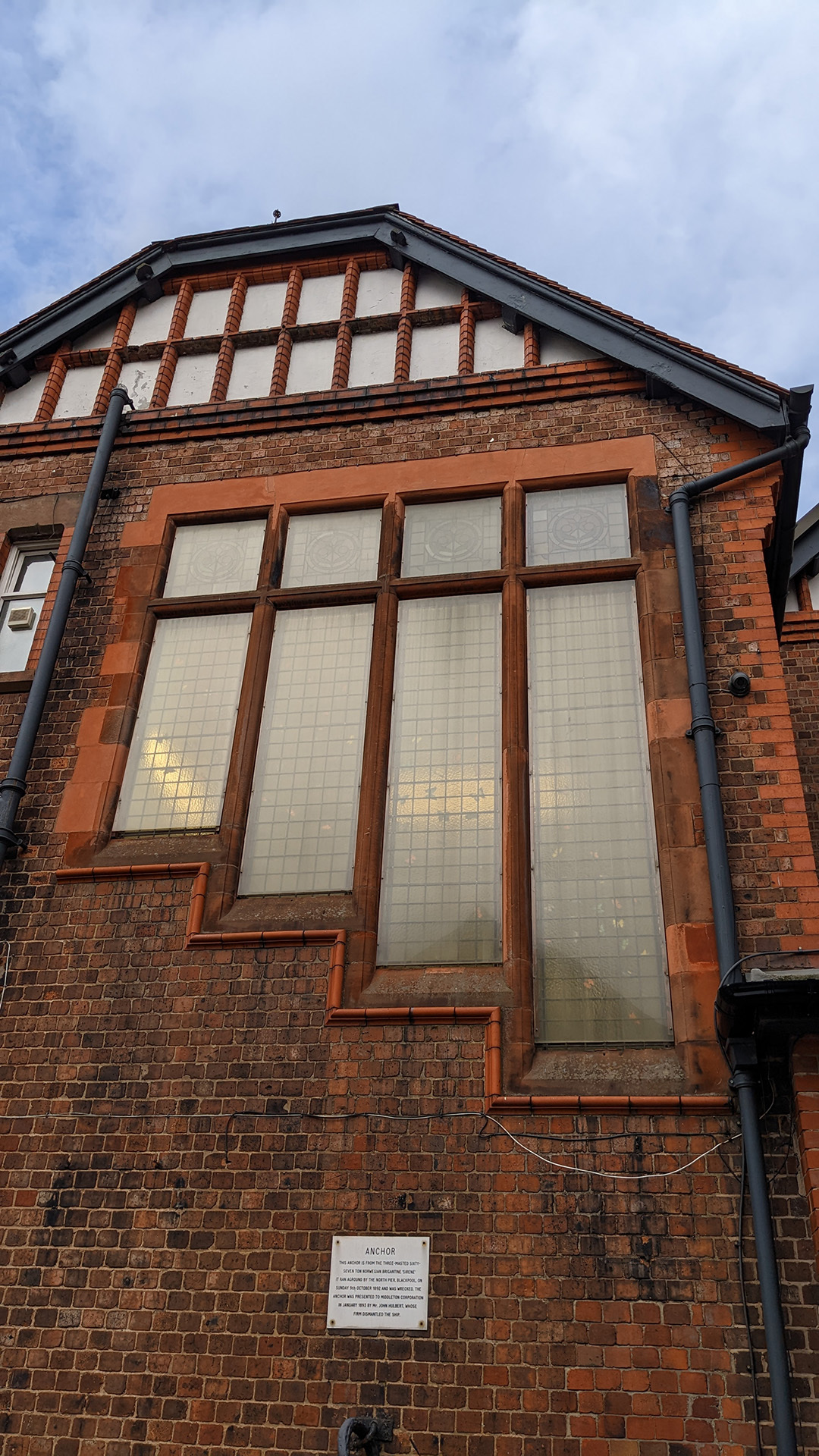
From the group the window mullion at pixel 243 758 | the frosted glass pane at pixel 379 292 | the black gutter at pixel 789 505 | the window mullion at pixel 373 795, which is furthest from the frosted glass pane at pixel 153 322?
the black gutter at pixel 789 505

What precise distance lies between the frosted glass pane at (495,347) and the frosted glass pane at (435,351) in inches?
7.9

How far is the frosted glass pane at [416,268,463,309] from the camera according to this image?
10.3 meters

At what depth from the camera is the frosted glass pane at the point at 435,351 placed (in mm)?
9875

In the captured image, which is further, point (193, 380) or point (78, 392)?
point (78, 392)

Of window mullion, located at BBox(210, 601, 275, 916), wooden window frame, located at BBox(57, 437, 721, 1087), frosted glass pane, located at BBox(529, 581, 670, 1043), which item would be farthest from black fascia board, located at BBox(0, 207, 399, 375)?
frosted glass pane, located at BBox(529, 581, 670, 1043)

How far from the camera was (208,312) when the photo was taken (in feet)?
36.2

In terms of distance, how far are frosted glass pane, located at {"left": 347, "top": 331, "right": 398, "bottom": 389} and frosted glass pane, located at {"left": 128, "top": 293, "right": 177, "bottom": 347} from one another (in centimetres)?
207

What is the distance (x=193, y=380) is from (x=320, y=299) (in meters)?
1.46

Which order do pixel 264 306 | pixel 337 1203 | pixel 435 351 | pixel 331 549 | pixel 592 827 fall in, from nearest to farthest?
pixel 337 1203 → pixel 592 827 → pixel 331 549 → pixel 435 351 → pixel 264 306

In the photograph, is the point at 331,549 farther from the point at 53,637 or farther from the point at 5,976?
the point at 5,976

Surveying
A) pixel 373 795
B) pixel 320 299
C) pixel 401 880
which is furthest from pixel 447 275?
pixel 401 880

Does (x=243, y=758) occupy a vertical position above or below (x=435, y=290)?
below

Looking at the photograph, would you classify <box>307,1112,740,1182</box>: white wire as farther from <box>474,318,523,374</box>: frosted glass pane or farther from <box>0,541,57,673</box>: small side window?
<box>474,318,523,374</box>: frosted glass pane

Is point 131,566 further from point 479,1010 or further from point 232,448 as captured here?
point 479,1010
